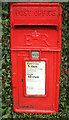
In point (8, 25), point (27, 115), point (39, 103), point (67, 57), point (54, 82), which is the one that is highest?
point (8, 25)

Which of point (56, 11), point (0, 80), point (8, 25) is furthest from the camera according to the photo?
point (0, 80)

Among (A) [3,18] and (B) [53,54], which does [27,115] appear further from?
Answer: (A) [3,18]

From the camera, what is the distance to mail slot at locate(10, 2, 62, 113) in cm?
203

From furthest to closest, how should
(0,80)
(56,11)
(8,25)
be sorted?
1. (0,80)
2. (8,25)
3. (56,11)

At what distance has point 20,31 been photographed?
209 centimetres

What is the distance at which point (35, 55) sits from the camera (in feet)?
7.05

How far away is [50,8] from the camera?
79.9 inches

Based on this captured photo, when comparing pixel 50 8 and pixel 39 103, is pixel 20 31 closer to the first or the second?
pixel 50 8

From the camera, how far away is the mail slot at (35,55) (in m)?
2.03

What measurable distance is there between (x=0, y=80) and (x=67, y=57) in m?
1.27

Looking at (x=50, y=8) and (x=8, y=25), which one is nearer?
(x=50, y=8)

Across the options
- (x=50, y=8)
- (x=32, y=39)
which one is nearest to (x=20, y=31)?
(x=32, y=39)

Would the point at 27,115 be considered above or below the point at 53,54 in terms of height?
below

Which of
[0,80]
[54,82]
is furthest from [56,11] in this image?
[0,80]
